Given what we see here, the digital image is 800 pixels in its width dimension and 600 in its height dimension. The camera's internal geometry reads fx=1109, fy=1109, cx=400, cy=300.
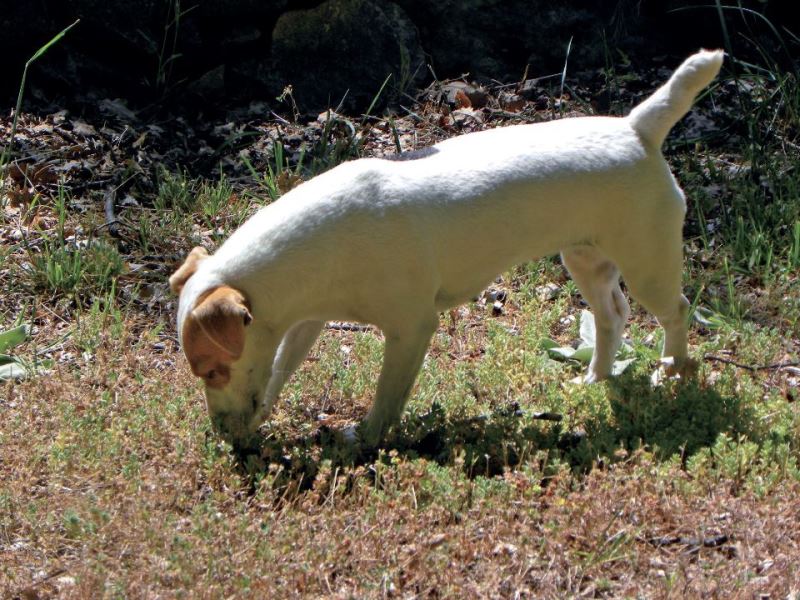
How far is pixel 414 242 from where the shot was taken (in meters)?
4.26

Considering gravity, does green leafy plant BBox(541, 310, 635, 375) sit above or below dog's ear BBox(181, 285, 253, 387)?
below

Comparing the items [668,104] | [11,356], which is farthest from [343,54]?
[668,104]

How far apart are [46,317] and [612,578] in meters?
3.50

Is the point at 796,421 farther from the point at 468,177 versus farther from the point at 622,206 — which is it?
the point at 468,177

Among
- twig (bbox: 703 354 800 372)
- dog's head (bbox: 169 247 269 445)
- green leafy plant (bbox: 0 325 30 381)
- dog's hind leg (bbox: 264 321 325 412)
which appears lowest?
twig (bbox: 703 354 800 372)

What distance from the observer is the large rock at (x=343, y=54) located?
8031 millimetres

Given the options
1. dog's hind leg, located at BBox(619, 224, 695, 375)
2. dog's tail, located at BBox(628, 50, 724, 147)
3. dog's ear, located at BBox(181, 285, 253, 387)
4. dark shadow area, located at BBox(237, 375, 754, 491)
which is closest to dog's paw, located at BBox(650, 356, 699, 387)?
dog's hind leg, located at BBox(619, 224, 695, 375)

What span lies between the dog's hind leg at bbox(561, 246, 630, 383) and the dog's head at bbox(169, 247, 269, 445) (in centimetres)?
165

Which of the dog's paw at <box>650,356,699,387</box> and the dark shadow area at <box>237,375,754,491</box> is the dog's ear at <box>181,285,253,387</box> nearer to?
the dark shadow area at <box>237,375,754,491</box>

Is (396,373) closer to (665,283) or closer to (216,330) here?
(216,330)

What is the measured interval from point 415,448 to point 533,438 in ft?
1.55

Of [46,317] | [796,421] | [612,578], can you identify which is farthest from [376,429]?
[46,317]

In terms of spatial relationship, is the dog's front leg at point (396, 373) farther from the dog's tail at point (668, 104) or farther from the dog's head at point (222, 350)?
the dog's tail at point (668, 104)

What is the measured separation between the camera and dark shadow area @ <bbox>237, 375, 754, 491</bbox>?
4203 mm
